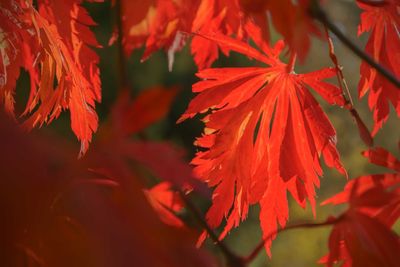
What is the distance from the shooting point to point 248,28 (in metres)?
0.71

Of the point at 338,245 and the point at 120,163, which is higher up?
the point at 120,163

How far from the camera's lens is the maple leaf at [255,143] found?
2.13 feet

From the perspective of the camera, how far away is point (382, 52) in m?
0.69

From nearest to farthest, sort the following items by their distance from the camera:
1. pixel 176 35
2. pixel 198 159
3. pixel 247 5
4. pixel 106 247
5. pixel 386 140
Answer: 1. pixel 106 247
2. pixel 247 5
3. pixel 198 159
4. pixel 176 35
5. pixel 386 140

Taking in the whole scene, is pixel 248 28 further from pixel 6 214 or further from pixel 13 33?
pixel 6 214

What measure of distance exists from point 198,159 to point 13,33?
0.24 metres

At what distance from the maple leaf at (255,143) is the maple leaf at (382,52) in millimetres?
39

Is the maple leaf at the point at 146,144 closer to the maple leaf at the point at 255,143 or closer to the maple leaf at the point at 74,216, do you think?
the maple leaf at the point at 74,216

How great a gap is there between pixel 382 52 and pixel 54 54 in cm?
35

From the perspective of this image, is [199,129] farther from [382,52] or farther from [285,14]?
[285,14]

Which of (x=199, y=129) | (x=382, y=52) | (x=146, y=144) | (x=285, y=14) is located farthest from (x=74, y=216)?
(x=199, y=129)

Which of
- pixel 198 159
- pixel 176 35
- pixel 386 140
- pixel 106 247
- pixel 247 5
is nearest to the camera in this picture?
pixel 106 247

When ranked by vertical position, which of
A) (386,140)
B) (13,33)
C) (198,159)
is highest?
(13,33)

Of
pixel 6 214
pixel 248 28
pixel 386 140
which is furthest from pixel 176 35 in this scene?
pixel 386 140
